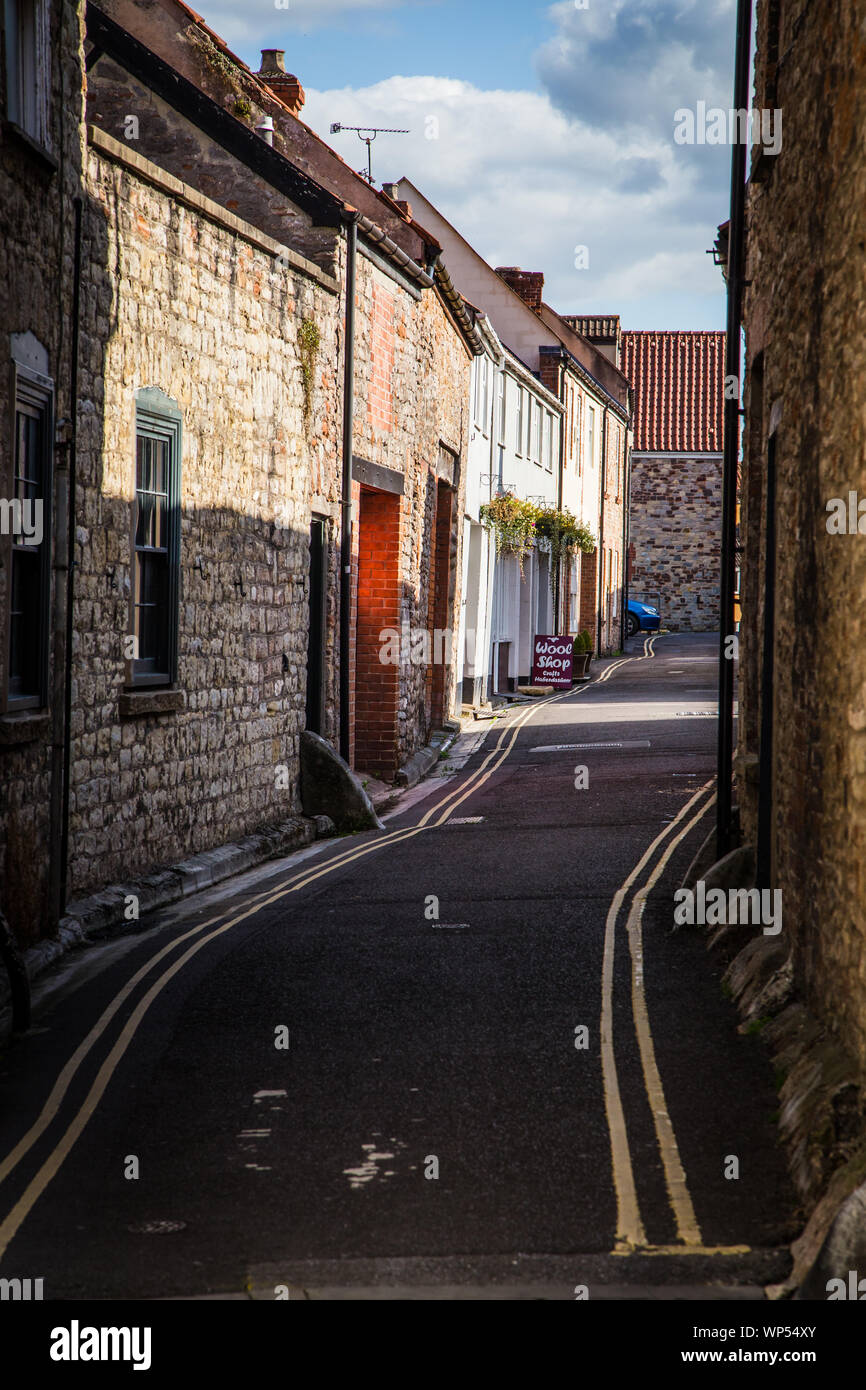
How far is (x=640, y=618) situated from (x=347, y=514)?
3542 cm

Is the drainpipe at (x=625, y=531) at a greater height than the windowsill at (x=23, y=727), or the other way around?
the drainpipe at (x=625, y=531)

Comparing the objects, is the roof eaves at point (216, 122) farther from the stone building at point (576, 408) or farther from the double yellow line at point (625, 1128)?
the stone building at point (576, 408)

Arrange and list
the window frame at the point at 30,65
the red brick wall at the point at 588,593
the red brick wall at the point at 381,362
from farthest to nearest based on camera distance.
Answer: the red brick wall at the point at 588,593, the red brick wall at the point at 381,362, the window frame at the point at 30,65

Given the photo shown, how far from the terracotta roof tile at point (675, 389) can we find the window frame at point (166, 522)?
4087cm

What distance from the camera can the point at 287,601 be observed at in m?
14.2

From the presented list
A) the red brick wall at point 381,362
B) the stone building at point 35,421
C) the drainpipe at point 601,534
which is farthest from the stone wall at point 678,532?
the stone building at point 35,421

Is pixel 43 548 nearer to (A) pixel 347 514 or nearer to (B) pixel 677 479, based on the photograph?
(A) pixel 347 514

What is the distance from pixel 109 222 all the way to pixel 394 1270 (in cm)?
758

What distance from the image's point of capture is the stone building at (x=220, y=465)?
10.0 meters

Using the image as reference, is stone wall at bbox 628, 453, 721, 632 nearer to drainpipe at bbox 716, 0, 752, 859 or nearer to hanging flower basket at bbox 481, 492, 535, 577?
hanging flower basket at bbox 481, 492, 535, 577

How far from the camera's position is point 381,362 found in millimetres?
17172

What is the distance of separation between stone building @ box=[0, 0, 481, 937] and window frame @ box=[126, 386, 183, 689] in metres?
0.02
